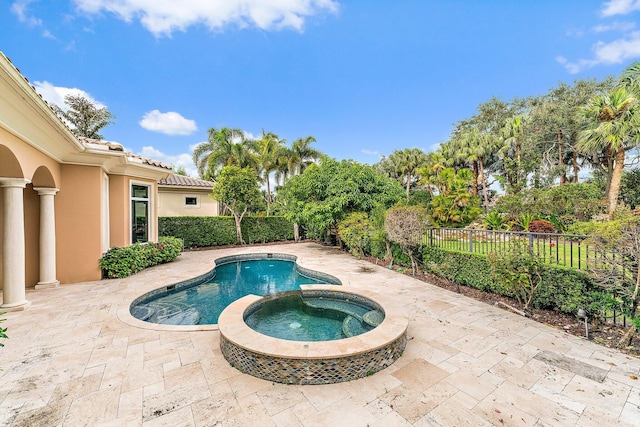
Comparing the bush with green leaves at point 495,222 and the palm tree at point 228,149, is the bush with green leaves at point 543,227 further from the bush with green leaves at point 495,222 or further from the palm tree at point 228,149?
the palm tree at point 228,149

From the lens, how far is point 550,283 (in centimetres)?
573

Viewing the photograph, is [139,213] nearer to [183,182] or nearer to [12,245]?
[12,245]

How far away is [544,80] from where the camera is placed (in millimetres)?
24891

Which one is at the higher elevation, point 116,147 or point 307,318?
point 116,147

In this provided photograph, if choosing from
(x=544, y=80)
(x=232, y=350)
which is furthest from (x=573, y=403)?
(x=544, y=80)

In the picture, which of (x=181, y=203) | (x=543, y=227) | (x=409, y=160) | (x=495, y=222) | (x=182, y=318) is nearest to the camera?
(x=182, y=318)

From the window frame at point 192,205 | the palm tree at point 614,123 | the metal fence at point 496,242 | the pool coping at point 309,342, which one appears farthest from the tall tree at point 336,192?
the palm tree at point 614,123

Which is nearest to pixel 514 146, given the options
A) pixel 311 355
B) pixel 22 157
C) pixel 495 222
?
pixel 495 222

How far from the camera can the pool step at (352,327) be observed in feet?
18.2

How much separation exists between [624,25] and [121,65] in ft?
89.3

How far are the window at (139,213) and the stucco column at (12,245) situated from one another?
4603 mm

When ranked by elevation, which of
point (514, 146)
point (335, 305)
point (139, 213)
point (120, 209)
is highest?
point (514, 146)

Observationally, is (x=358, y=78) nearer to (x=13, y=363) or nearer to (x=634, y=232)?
(x=634, y=232)

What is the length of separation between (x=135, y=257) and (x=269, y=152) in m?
15.6
